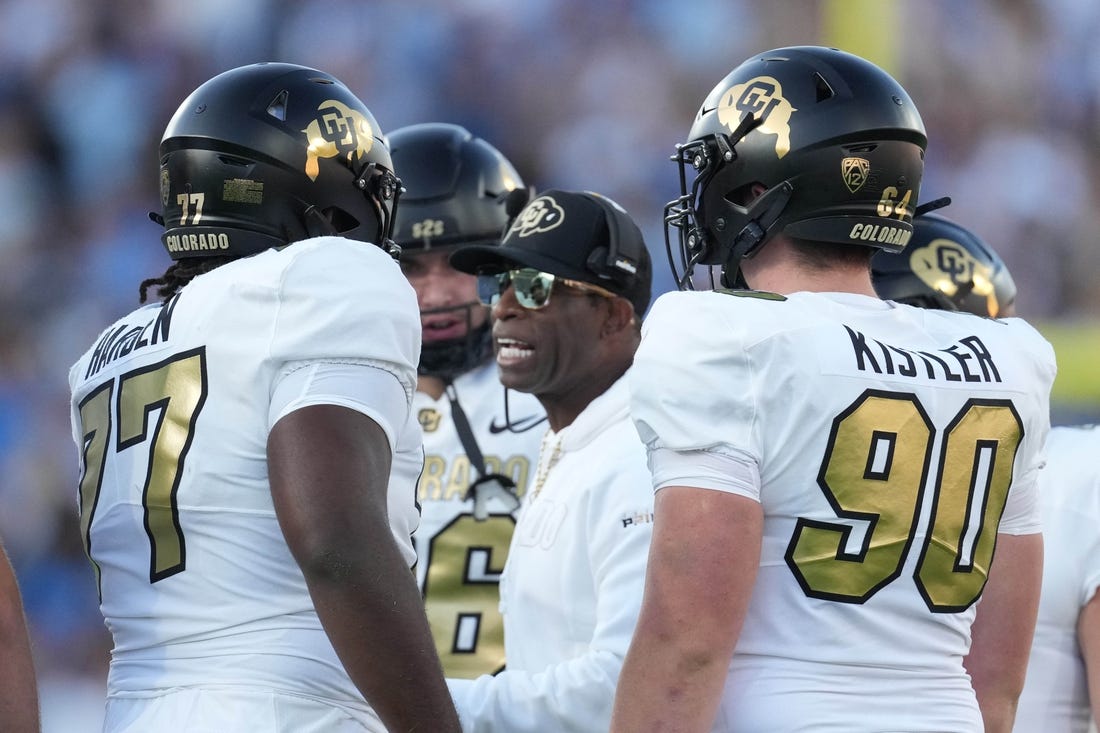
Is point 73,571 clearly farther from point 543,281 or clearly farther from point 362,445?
point 362,445

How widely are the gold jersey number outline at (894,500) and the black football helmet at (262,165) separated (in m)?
1.01

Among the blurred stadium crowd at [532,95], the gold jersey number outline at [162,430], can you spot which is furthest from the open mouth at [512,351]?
the blurred stadium crowd at [532,95]

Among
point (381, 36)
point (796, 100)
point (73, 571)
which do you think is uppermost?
point (381, 36)

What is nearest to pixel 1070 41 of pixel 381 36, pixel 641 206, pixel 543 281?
pixel 641 206

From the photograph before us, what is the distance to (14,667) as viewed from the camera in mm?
1900

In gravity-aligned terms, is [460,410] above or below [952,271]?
below

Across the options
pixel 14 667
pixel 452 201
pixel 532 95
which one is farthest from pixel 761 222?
pixel 532 95

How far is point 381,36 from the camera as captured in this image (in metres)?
8.00

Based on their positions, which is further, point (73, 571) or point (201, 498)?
point (73, 571)

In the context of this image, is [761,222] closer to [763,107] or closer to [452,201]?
[763,107]

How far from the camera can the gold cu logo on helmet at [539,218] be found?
3676 millimetres

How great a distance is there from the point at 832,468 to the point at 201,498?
95cm

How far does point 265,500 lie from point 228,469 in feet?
0.24

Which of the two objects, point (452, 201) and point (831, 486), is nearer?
point (831, 486)
